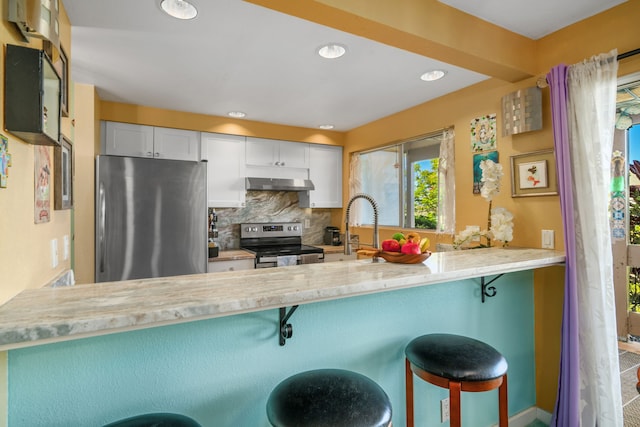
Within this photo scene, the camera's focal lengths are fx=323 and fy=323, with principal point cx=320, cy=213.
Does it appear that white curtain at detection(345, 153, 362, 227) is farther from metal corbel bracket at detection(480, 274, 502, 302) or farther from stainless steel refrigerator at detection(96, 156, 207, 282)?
metal corbel bracket at detection(480, 274, 502, 302)

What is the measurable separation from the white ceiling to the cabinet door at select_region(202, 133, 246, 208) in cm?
36

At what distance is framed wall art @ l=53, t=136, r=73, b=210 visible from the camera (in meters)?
1.50

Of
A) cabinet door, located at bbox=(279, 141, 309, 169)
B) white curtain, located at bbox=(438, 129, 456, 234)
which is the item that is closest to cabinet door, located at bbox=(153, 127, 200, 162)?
cabinet door, located at bbox=(279, 141, 309, 169)

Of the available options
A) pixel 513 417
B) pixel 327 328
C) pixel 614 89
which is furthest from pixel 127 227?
pixel 614 89

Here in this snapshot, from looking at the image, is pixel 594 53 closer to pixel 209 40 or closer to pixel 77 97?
pixel 209 40

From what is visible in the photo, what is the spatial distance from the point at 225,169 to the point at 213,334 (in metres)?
2.85

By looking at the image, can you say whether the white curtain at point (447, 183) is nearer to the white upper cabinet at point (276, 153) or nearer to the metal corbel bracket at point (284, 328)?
the white upper cabinet at point (276, 153)

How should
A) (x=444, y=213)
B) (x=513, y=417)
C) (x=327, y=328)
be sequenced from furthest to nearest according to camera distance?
(x=444, y=213) → (x=513, y=417) → (x=327, y=328)

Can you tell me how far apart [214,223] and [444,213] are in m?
2.51

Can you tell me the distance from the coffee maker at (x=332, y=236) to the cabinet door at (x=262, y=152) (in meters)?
1.19

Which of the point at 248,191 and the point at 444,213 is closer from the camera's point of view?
the point at 444,213

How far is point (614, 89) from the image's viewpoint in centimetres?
165

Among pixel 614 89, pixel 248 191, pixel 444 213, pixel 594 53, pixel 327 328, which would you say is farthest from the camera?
pixel 248 191

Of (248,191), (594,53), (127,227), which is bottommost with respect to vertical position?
(127,227)
